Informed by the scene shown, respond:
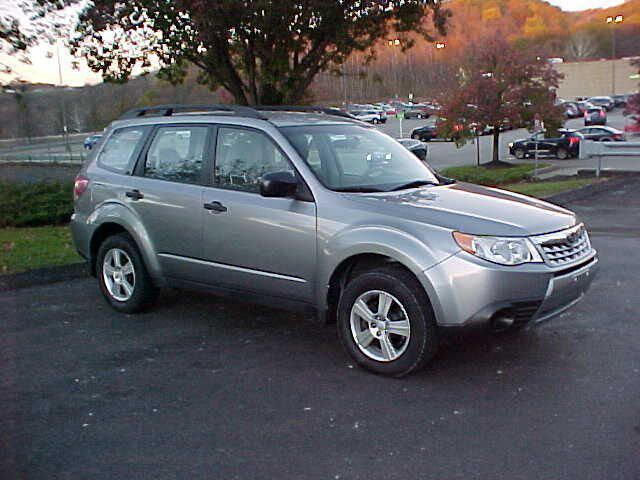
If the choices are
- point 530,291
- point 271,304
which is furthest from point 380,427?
point 271,304

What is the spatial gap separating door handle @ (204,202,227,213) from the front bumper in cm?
190

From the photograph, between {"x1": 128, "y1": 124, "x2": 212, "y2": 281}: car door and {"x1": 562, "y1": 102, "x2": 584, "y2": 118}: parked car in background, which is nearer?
{"x1": 128, "y1": 124, "x2": 212, "y2": 281}: car door

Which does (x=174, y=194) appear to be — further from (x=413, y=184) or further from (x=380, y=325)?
(x=380, y=325)

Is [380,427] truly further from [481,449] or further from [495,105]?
[495,105]

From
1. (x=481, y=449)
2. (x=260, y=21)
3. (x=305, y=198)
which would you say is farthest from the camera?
(x=260, y=21)

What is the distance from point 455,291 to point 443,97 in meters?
28.4

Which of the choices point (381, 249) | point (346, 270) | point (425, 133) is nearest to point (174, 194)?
point (346, 270)

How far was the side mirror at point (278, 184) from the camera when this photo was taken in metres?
5.39

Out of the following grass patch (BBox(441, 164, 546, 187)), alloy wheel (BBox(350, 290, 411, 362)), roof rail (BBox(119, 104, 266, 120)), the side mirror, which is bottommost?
grass patch (BBox(441, 164, 546, 187))

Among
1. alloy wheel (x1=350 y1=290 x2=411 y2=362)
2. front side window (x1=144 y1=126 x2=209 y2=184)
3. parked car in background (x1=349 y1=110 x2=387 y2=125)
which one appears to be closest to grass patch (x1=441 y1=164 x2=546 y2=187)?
front side window (x1=144 y1=126 x2=209 y2=184)

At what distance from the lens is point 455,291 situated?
4789 millimetres

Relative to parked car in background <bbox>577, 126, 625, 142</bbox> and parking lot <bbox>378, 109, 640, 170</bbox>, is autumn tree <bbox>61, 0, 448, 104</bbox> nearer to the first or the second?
parking lot <bbox>378, 109, 640, 170</bbox>

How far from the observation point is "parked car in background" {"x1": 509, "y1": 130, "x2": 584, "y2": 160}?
35375 mm

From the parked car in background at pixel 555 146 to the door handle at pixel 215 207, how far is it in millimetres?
30888
